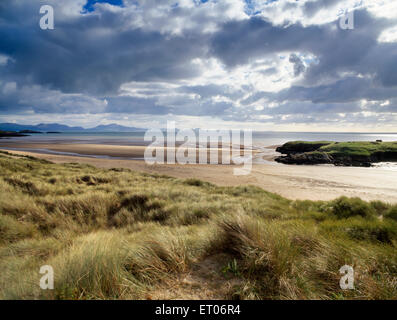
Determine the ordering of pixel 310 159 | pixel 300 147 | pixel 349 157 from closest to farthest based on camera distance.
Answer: pixel 310 159
pixel 349 157
pixel 300 147

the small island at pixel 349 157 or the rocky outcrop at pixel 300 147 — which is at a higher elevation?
the rocky outcrop at pixel 300 147

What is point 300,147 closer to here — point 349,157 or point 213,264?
point 349,157

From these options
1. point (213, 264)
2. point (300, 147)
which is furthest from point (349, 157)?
point (213, 264)

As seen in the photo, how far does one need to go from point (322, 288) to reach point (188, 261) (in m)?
2.00

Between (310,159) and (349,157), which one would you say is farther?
(349,157)

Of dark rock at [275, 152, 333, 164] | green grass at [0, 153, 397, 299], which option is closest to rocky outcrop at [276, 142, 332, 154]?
dark rock at [275, 152, 333, 164]

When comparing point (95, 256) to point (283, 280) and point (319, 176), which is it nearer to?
point (283, 280)

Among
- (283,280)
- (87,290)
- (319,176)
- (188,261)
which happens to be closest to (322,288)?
(283,280)

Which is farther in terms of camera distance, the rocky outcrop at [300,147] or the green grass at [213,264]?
the rocky outcrop at [300,147]

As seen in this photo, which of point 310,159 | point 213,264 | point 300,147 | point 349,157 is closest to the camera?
point 213,264

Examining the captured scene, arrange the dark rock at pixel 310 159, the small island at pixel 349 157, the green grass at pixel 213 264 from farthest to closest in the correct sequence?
1. the dark rock at pixel 310 159
2. the small island at pixel 349 157
3. the green grass at pixel 213 264

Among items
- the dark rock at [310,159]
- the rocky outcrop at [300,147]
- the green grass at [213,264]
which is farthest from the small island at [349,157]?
the green grass at [213,264]

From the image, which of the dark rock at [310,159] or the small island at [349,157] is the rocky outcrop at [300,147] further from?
the dark rock at [310,159]

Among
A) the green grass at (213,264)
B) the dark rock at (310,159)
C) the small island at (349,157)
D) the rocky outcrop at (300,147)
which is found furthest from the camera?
the rocky outcrop at (300,147)
